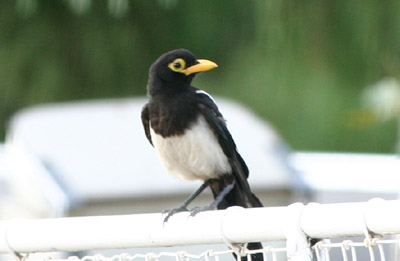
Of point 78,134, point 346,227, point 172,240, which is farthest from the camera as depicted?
point 78,134

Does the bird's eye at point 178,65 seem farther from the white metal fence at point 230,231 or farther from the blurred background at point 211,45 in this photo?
the white metal fence at point 230,231

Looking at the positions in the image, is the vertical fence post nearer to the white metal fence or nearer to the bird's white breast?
the white metal fence

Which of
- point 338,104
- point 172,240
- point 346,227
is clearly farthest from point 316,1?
point 338,104

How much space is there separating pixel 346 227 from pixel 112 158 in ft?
10.4

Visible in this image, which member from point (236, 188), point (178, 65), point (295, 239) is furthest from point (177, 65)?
point (295, 239)

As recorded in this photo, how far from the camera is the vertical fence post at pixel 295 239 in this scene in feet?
5.54

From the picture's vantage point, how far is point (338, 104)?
5.55m

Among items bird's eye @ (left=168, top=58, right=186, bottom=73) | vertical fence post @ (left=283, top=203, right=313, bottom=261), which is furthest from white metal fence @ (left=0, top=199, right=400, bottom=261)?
bird's eye @ (left=168, top=58, right=186, bottom=73)

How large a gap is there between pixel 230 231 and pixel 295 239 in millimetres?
139

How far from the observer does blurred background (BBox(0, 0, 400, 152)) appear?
123 inches

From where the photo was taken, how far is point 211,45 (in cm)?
492

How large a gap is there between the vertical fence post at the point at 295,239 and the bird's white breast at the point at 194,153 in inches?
42.0

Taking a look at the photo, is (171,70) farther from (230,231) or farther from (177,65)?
(230,231)

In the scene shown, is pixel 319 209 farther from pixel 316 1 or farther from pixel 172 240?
pixel 316 1
